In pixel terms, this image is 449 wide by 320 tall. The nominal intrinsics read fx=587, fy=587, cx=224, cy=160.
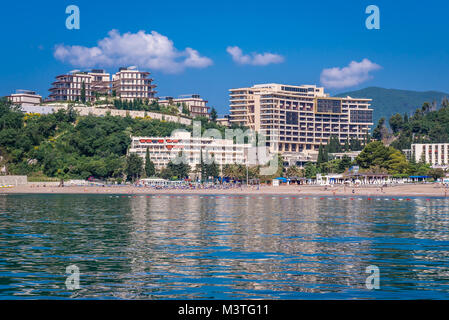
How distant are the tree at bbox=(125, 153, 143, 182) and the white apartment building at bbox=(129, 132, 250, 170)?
1059 centimetres

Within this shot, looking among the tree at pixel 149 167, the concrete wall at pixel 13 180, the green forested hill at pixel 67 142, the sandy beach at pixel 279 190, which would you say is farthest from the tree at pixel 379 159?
the concrete wall at pixel 13 180

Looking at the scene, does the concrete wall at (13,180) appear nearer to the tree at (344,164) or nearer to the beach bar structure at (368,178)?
the beach bar structure at (368,178)

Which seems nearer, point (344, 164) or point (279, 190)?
point (279, 190)

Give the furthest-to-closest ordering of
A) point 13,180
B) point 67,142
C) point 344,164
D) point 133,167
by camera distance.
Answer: point 67,142
point 344,164
point 133,167
point 13,180

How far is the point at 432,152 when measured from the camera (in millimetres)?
181125

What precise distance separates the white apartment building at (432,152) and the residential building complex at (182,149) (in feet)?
185

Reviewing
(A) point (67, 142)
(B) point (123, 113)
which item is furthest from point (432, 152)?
(A) point (67, 142)

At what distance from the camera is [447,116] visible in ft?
652

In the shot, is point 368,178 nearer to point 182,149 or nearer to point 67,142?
point 182,149

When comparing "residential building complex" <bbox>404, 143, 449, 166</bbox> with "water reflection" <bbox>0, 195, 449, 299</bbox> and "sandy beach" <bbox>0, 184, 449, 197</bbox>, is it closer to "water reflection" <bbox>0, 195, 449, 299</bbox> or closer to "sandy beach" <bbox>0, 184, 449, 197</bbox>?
"sandy beach" <bbox>0, 184, 449, 197</bbox>

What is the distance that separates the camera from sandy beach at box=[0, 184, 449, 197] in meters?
108

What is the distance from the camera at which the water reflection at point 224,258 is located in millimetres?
20969

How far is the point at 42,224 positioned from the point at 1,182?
9722 centimetres
